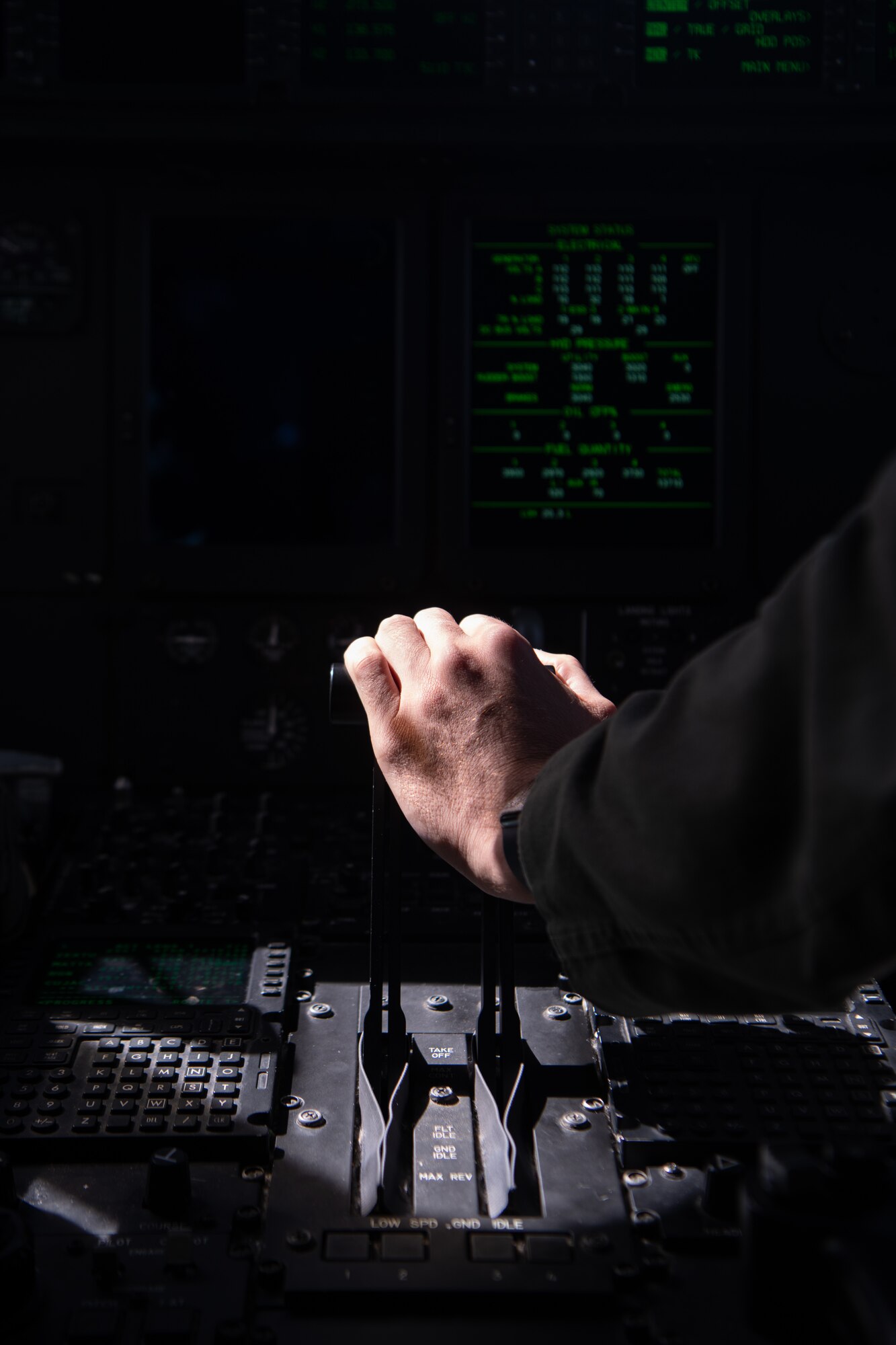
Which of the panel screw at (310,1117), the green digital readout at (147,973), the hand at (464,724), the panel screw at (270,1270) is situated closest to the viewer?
the panel screw at (270,1270)

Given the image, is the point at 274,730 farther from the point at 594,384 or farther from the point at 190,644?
the point at 594,384

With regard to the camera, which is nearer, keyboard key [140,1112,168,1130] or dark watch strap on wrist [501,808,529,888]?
dark watch strap on wrist [501,808,529,888]

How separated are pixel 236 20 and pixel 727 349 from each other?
911 mm

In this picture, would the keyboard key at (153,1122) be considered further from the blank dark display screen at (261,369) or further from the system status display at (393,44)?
the system status display at (393,44)

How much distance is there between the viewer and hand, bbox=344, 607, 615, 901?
3.41 ft

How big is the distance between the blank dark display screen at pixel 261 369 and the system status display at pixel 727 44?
1.63 ft

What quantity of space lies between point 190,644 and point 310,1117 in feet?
3.65

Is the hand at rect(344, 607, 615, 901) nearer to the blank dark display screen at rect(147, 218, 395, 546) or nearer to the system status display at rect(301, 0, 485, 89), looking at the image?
the blank dark display screen at rect(147, 218, 395, 546)

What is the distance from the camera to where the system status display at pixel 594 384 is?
2.11 meters

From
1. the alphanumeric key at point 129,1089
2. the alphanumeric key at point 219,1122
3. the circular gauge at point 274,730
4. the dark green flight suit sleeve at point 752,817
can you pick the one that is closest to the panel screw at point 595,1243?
the dark green flight suit sleeve at point 752,817

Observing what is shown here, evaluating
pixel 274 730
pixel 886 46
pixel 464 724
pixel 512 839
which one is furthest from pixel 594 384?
pixel 512 839

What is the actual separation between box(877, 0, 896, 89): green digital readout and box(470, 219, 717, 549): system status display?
12.8 inches

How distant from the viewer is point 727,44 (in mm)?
1971

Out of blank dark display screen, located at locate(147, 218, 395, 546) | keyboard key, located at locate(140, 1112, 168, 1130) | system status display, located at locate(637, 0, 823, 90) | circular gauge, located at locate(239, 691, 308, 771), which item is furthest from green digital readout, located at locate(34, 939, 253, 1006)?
system status display, located at locate(637, 0, 823, 90)
